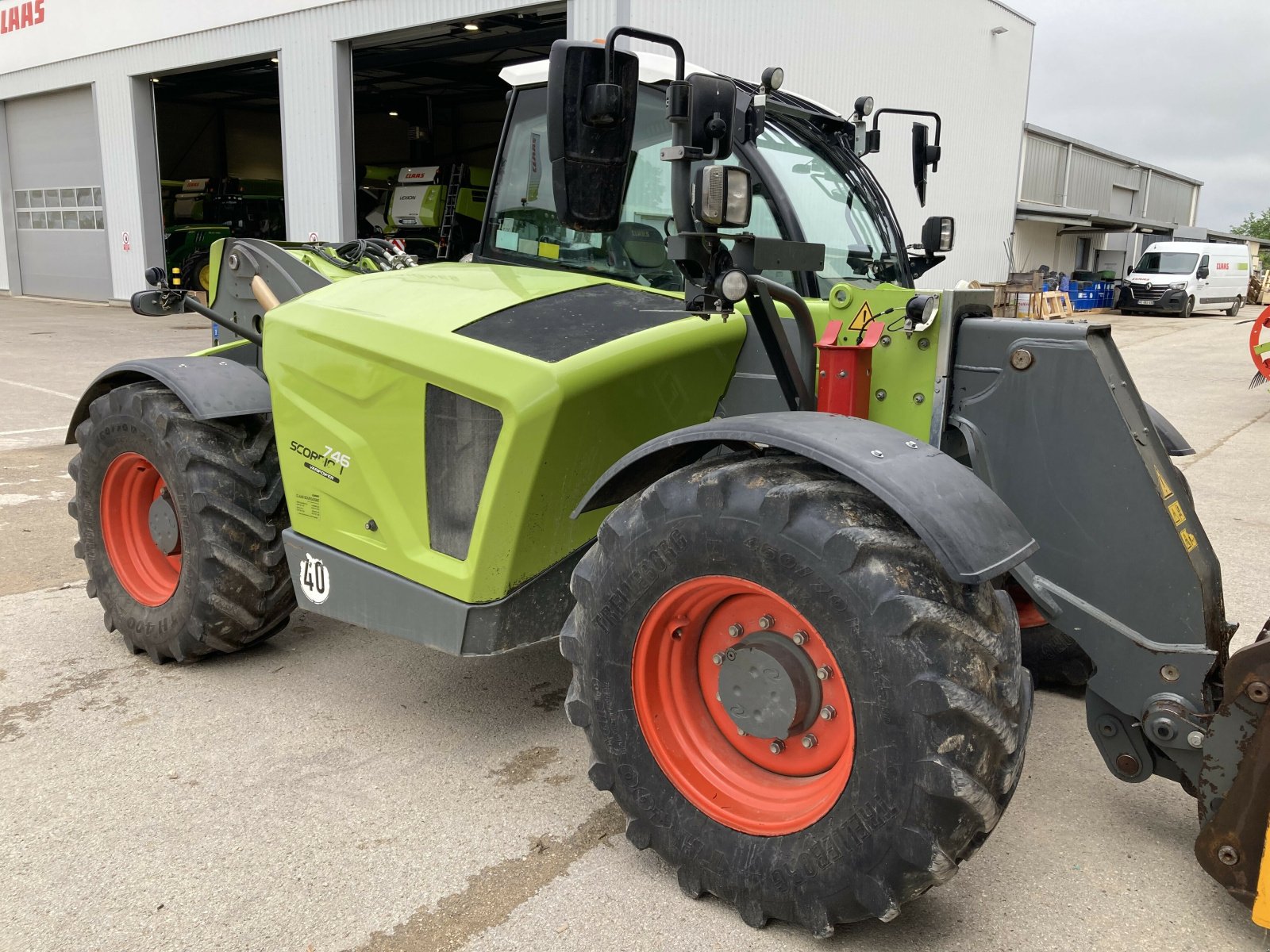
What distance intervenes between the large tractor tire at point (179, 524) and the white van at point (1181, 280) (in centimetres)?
3196

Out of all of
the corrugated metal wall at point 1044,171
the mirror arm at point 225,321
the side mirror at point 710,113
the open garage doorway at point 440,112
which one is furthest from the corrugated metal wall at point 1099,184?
the side mirror at point 710,113

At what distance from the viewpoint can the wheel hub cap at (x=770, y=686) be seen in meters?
2.43

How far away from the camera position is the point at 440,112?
29.0 m

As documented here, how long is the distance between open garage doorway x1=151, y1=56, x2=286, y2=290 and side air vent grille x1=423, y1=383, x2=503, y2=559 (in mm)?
17675

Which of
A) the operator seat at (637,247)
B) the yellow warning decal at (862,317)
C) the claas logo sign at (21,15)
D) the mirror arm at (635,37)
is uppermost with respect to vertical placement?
the claas logo sign at (21,15)

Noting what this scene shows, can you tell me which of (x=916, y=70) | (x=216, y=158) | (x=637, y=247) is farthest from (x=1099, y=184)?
(x=637, y=247)

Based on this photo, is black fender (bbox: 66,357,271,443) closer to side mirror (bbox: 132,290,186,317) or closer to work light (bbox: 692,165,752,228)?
side mirror (bbox: 132,290,186,317)

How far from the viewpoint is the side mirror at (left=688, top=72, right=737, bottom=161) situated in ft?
8.01

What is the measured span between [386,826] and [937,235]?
3036 mm

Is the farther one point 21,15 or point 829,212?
point 21,15

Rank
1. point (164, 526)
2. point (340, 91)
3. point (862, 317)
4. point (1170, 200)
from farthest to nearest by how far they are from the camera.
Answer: point (1170, 200), point (340, 91), point (164, 526), point (862, 317)

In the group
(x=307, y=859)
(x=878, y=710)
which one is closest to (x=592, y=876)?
(x=307, y=859)

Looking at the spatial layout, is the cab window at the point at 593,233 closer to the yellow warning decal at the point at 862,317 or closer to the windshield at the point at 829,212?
the windshield at the point at 829,212

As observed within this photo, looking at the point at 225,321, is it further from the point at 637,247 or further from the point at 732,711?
the point at 732,711
